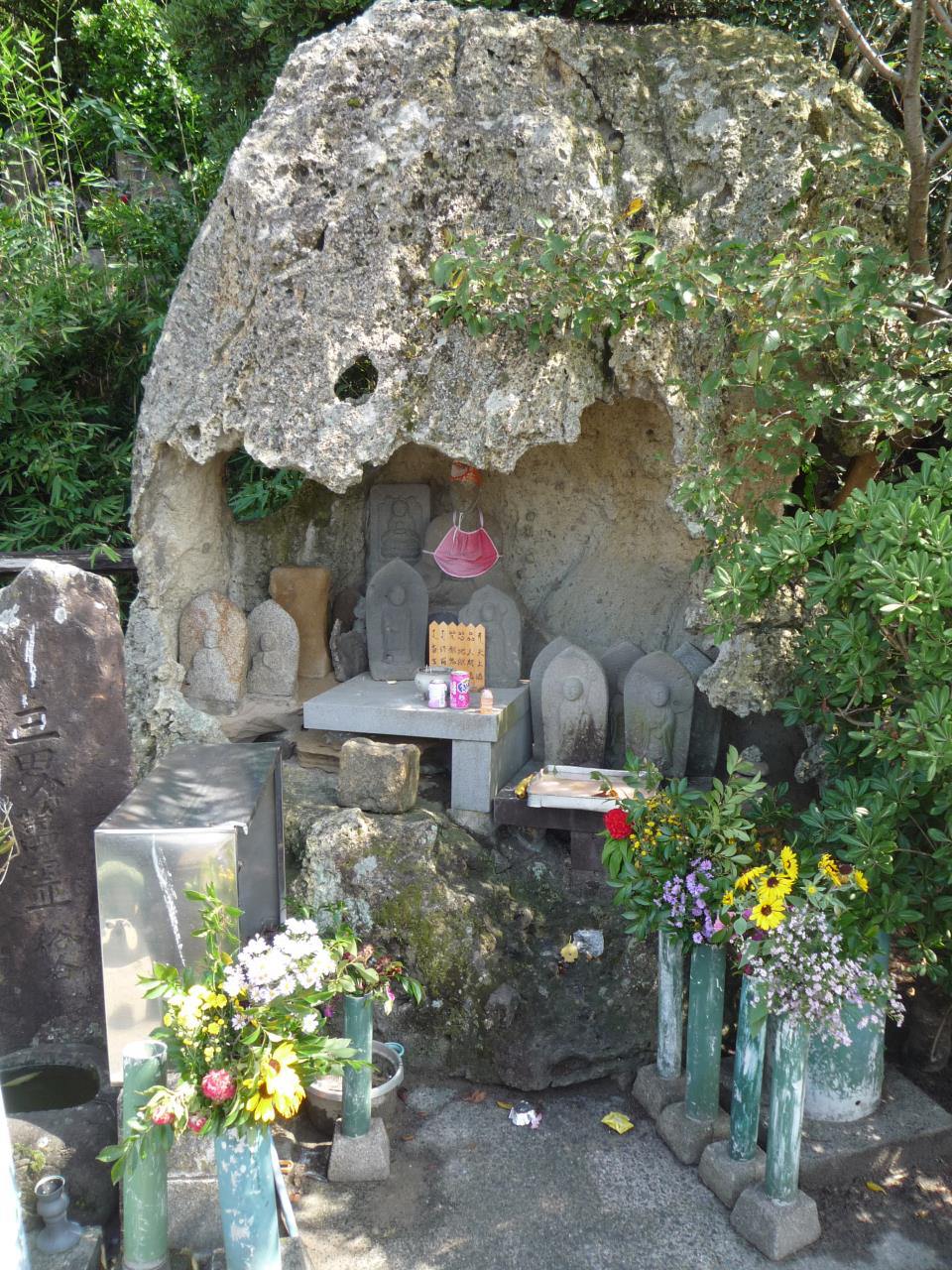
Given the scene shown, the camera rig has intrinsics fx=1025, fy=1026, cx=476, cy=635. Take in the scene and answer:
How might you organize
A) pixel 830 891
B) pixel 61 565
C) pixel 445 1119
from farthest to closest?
1. pixel 445 1119
2. pixel 61 565
3. pixel 830 891

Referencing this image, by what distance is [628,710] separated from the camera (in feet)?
17.1

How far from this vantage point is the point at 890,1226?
3447 mm

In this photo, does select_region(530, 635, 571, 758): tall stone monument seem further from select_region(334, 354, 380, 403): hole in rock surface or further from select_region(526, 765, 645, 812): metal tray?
select_region(334, 354, 380, 403): hole in rock surface

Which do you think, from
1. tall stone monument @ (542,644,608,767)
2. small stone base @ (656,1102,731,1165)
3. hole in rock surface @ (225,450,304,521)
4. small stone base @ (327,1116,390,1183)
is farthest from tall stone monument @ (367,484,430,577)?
small stone base @ (656,1102,731,1165)

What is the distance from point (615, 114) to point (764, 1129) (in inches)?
171

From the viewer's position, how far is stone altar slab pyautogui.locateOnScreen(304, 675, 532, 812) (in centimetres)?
509

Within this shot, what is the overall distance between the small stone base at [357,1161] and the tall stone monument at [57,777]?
1007mm

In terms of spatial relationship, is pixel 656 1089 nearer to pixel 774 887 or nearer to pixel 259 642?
pixel 774 887

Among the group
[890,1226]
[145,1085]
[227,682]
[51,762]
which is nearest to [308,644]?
[227,682]

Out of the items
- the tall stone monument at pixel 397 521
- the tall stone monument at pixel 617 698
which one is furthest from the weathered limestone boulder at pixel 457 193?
the tall stone monument at pixel 397 521

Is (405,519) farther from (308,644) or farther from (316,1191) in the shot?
(316,1191)

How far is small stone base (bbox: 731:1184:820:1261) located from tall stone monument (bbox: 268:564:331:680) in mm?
3671

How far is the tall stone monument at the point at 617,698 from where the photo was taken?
555cm

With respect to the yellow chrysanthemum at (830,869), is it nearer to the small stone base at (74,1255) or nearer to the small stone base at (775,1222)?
the small stone base at (775,1222)
